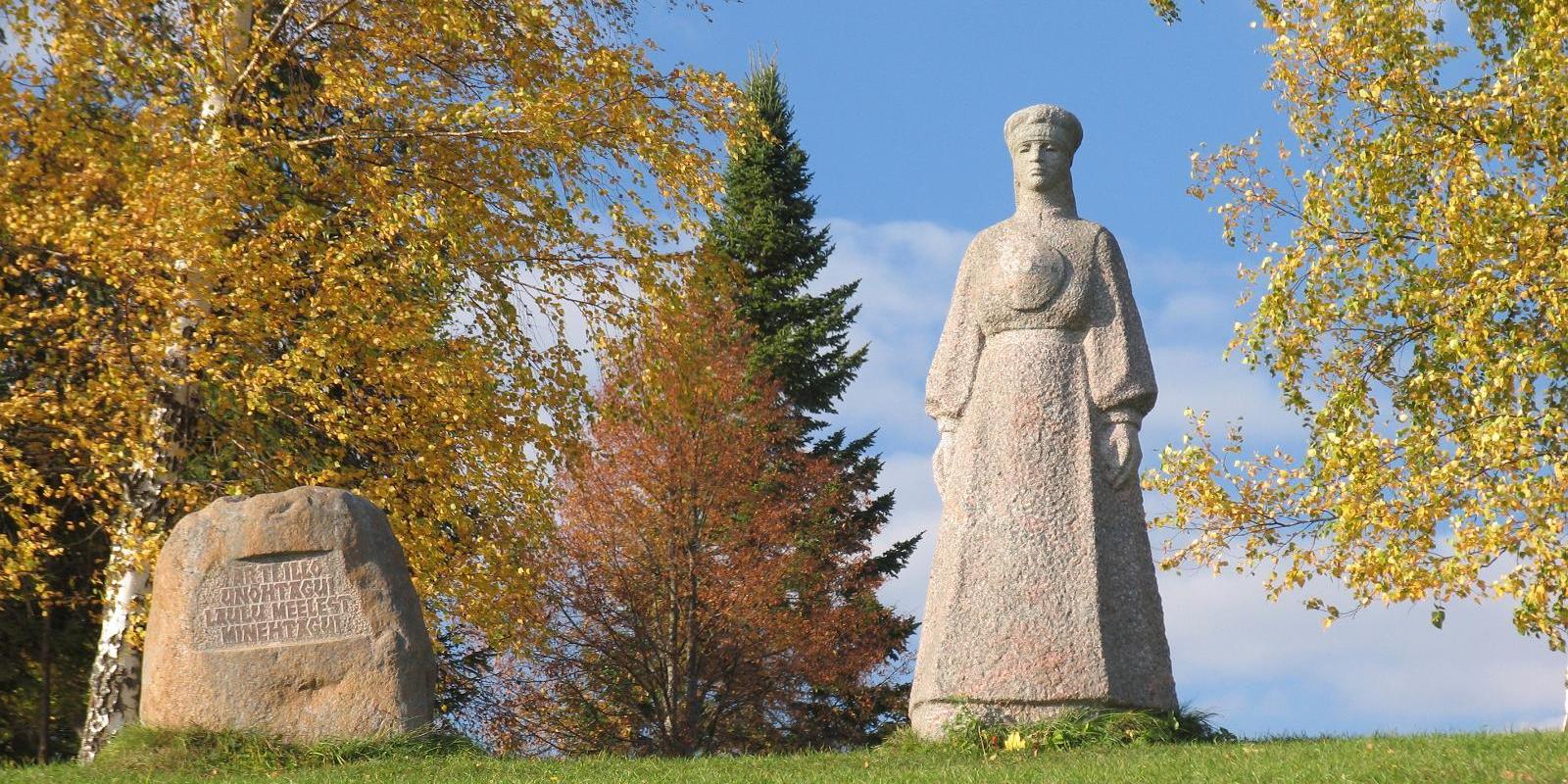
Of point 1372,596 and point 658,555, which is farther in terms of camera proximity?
point 658,555

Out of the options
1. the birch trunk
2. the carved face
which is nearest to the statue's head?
the carved face

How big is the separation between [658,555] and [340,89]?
922 cm

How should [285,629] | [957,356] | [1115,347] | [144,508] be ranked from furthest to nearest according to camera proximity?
1. [144,508]
2. [285,629]
3. [957,356]
4. [1115,347]

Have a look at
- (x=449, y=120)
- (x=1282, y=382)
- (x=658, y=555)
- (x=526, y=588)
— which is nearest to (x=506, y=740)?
(x=658, y=555)

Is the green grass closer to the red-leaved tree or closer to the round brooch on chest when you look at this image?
the round brooch on chest

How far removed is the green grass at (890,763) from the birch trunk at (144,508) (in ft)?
5.85

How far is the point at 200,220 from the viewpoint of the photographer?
12180 millimetres

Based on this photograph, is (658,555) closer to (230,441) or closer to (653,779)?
(230,441)

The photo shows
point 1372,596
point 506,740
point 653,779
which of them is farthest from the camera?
point 506,740

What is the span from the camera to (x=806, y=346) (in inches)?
958

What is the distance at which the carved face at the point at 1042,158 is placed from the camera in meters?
9.88

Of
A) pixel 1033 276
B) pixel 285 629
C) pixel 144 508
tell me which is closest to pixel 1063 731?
pixel 1033 276

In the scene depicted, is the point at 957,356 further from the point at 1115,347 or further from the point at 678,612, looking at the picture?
the point at 678,612

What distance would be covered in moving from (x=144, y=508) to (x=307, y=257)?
3.61 m
